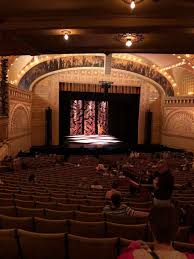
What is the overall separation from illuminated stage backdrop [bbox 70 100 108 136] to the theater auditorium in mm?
92

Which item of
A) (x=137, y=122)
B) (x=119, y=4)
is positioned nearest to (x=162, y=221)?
(x=119, y=4)

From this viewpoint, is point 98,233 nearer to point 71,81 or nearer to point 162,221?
point 162,221

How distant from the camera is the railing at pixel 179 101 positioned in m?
19.1

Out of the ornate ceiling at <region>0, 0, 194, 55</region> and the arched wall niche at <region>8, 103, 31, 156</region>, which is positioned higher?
the ornate ceiling at <region>0, 0, 194, 55</region>

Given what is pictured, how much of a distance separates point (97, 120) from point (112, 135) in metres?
1.98

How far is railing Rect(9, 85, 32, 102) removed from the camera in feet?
52.2

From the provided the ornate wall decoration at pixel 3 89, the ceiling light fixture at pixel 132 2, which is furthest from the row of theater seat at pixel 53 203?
the ornate wall decoration at pixel 3 89

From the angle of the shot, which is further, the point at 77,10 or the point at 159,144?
the point at 159,144

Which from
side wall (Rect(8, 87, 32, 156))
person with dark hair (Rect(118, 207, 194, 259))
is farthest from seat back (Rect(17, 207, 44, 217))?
side wall (Rect(8, 87, 32, 156))

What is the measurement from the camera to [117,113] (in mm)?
24766

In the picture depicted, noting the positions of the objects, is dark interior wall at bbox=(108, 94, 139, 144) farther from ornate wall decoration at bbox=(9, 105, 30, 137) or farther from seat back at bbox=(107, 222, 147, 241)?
seat back at bbox=(107, 222, 147, 241)

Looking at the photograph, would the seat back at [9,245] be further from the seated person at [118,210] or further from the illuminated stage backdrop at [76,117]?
the illuminated stage backdrop at [76,117]

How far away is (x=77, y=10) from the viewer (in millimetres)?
5684

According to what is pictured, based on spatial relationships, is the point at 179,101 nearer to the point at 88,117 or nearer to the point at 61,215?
the point at 88,117
